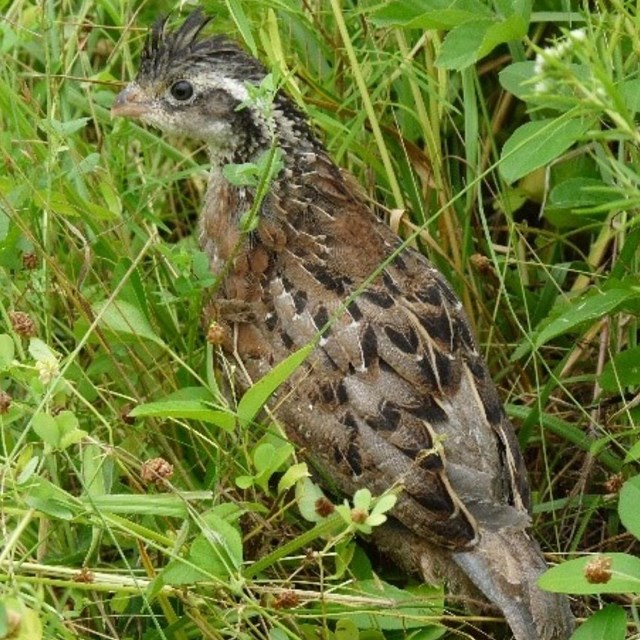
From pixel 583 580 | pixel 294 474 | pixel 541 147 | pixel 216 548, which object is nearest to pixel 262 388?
pixel 294 474

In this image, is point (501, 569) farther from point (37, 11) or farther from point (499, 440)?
point (37, 11)

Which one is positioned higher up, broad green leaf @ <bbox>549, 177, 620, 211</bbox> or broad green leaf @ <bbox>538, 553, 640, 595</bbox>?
broad green leaf @ <bbox>549, 177, 620, 211</bbox>

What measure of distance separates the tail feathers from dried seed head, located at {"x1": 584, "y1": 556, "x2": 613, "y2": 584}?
447 millimetres

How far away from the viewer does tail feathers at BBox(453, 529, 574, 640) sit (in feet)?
11.6

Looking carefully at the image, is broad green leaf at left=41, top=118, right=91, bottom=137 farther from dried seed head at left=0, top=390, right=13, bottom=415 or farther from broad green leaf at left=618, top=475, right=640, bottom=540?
broad green leaf at left=618, top=475, right=640, bottom=540

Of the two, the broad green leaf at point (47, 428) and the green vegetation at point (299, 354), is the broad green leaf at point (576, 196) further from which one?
the broad green leaf at point (47, 428)

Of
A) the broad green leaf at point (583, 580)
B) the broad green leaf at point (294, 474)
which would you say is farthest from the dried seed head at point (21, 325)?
the broad green leaf at point (583, 580)

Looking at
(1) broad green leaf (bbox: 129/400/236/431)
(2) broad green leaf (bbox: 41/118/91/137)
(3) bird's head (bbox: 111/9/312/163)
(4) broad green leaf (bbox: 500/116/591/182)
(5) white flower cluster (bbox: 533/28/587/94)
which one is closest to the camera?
(5) white flower cluster (bbox: 533/28/587/94)

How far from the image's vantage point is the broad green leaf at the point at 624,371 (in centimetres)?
391

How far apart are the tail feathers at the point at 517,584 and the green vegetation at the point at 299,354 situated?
0.10 metres

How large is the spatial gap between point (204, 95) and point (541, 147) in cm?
111

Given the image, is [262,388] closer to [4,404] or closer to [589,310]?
[4,404]

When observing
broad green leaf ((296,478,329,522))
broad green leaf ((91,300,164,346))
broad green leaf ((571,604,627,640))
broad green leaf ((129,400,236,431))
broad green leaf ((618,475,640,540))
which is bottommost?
broad green leaf ((571,604,627,640))

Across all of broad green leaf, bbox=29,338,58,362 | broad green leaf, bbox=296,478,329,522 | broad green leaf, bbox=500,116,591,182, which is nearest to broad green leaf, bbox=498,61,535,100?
broad green leaf, bbox=500,116,591,182
